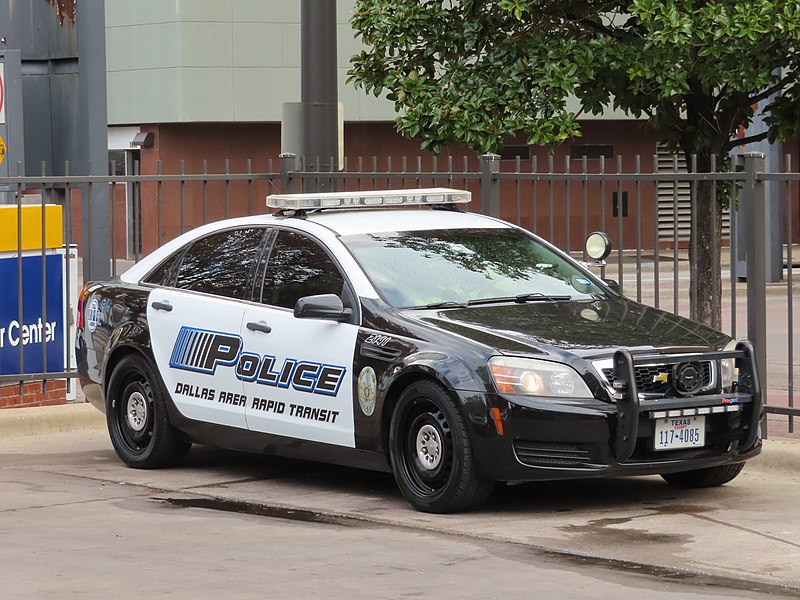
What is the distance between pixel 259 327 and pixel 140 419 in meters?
1.26

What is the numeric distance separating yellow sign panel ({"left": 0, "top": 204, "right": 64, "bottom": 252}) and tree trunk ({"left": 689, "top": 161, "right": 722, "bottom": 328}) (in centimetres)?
468

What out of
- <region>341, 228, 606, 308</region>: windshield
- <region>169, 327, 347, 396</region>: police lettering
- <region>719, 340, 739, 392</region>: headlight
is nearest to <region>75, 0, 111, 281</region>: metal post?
<region>169, 327, 347, 396</region>: police lettering

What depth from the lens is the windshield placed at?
9281mm

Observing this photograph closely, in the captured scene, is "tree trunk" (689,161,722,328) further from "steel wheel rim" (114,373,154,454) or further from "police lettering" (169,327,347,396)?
"steel wheel rim" (114,373,154,454)

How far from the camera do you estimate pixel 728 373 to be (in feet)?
29.0

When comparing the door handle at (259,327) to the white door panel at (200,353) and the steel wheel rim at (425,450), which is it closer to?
the white door panel at (200,353)

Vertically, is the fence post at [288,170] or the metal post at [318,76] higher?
the metal post at [318,76]

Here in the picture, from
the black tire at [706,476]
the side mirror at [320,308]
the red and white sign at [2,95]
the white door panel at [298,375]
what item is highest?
the red and white sign at [2,95]

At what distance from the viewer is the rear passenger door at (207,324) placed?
9.83 meters

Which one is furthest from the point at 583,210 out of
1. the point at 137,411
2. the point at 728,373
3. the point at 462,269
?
the point at 137,411

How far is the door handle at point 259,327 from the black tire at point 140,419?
862mm

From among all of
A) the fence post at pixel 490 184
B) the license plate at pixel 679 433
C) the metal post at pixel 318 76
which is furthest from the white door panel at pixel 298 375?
the metal post at pixel 318 76

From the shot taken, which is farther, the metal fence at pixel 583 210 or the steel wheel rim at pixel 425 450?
the metal fence at pixel 583 210

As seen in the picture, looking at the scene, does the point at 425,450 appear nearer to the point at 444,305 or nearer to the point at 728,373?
the point at 444,305
